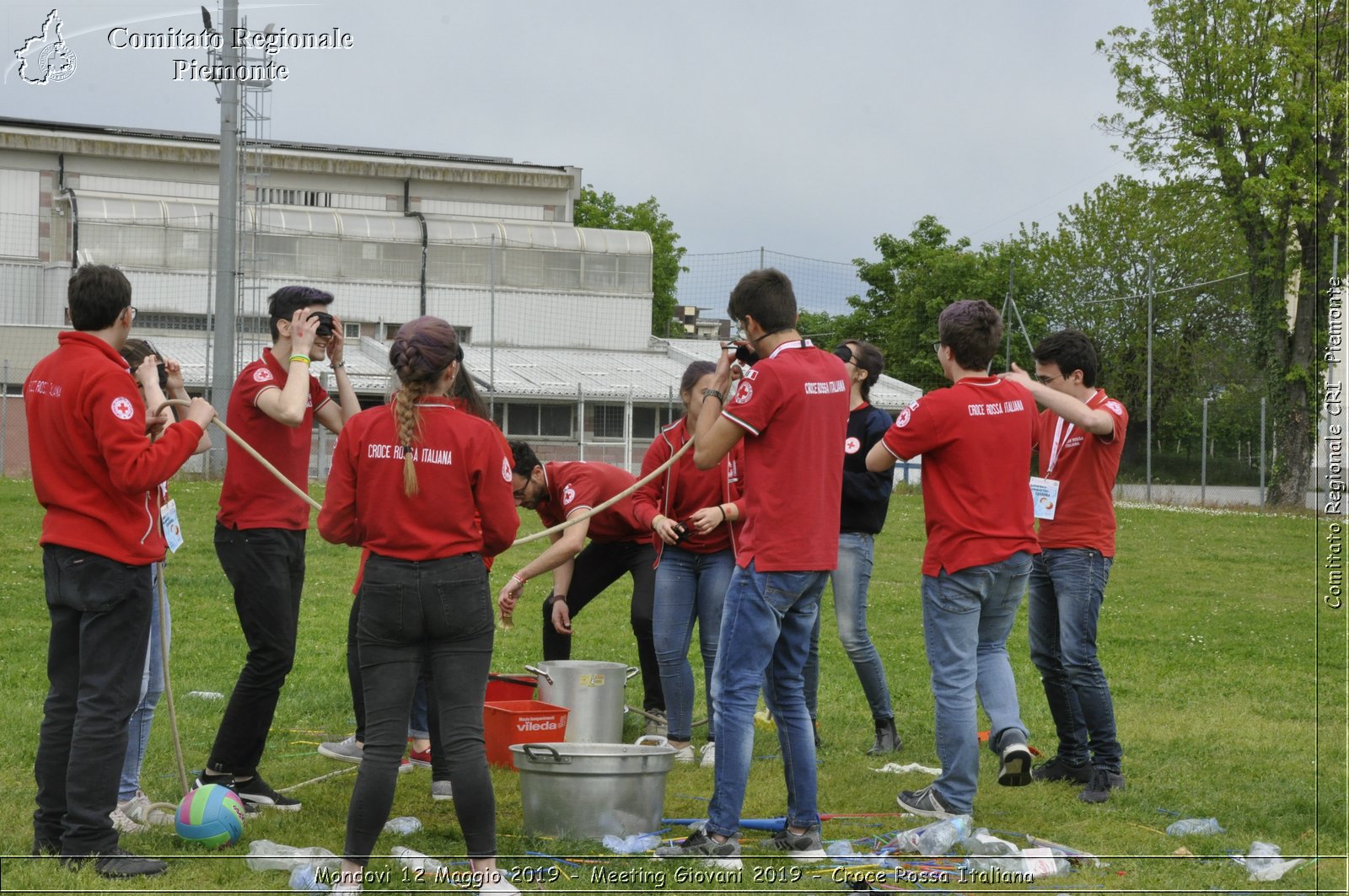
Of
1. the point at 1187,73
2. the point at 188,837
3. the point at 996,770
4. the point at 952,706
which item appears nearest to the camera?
the point at 188,837

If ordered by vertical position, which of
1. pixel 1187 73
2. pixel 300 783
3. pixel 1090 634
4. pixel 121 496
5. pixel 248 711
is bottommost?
pixel 300 783

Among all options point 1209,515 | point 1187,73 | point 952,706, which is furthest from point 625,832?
point 1187,73

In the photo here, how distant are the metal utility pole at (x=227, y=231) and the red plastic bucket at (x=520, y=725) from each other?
13016 millimetres

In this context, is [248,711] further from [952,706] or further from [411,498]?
[952,706]

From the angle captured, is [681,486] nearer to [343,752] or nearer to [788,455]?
[788,455]

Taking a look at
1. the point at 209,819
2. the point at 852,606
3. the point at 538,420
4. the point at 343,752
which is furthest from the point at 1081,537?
the point at 538,420

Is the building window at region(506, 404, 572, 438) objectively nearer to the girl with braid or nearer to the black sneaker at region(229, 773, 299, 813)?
the black sneaker at region(229, 773, 299, 813)

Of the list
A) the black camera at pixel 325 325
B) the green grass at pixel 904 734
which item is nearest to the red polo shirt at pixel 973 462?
the green grass at pixel 904 734

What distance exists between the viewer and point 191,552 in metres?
13.0

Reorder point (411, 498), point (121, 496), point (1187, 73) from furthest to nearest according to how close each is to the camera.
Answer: point (1187, 73), point (121, 496), point (411, 498)

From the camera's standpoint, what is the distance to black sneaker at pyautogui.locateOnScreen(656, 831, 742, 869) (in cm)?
427

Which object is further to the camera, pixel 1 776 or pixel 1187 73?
pixel 1187 73

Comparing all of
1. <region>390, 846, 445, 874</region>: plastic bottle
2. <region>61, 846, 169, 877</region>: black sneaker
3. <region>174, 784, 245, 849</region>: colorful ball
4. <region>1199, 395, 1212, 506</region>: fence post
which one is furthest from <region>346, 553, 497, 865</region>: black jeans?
<region>1199, 395, 1212, 506</region>: fence post

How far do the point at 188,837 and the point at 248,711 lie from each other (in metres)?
0.61
